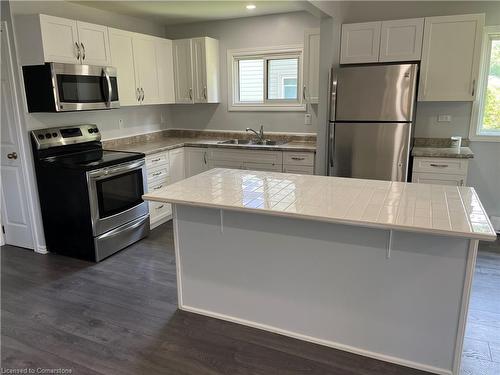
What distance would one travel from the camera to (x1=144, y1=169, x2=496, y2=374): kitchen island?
1.93 metres

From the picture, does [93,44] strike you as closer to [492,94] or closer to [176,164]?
[176,164]

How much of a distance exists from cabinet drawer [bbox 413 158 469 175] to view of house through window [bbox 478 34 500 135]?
0.72 m

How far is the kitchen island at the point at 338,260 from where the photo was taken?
193cm

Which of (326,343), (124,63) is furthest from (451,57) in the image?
(124,63)

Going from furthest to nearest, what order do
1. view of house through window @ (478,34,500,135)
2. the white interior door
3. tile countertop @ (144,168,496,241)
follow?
view of house through window @ (478,34,500,135) → the white interior door → tile countertop @ (144,168,496,241)

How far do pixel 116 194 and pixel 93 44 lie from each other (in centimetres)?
149

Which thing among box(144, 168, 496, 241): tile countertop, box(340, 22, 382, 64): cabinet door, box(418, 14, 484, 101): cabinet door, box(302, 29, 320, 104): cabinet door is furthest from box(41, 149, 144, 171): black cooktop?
box(418, 14, 484, 101): cabinet door

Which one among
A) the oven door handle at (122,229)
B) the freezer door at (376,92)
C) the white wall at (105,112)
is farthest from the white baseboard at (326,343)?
the white wall at (105,112)

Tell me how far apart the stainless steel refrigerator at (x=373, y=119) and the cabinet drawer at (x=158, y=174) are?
6.35 ft

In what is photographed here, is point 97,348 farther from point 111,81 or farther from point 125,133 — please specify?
point 125,133

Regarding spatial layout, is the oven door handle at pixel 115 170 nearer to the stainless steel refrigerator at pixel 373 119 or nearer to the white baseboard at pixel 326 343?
the white baseboard at pixel 326 343

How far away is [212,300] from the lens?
257 centimetres

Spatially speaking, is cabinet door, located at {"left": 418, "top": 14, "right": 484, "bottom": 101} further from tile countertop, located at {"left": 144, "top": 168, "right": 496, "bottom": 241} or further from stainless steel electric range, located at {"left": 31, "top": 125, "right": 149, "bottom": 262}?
stainless steel electric range, located at {"left": 31, "top": 125, "right": 149, "bottom": 262}

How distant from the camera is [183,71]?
4.92m
